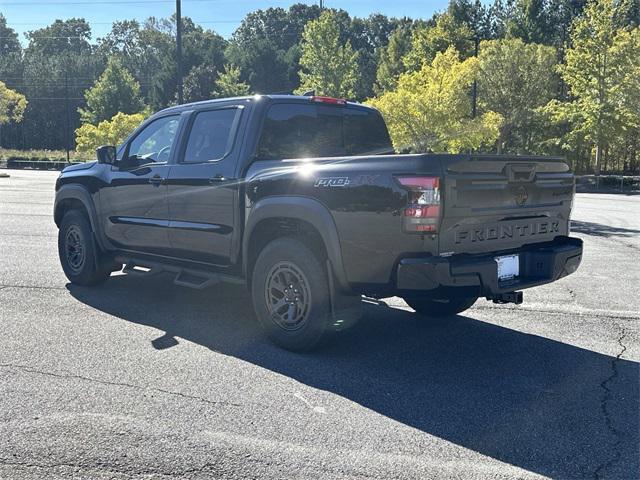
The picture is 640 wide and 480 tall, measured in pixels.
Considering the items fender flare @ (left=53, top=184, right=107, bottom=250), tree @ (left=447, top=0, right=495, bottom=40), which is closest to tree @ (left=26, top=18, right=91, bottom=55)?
tree @ (left=447, top=0, right=495, bottom=40)

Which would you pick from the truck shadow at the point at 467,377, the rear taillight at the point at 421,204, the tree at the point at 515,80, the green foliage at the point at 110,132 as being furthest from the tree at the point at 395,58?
the rear taillight at the point at 421,204

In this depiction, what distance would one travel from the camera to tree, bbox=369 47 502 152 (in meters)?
20.5

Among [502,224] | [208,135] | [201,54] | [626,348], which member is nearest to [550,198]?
[502,224]

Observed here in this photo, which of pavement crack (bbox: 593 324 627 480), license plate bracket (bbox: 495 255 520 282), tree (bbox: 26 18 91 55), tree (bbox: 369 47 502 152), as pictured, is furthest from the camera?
tree (bbox: 26 18 91 55)

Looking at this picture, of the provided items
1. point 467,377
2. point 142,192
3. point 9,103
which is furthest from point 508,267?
point 9,103

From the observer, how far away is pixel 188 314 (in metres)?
6.05

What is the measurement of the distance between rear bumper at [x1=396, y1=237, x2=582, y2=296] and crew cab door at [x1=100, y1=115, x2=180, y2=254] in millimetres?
2799

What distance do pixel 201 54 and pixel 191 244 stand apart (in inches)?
A: 3021

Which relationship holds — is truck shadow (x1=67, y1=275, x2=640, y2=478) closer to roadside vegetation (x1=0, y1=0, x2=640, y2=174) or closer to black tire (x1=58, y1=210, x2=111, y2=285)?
black tire (x1=58, y1=210, x2=111, y2=285)

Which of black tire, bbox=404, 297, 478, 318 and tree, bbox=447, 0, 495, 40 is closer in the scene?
black tire, bbox=404, 297, 478, 318

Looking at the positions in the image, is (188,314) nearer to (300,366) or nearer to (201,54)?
(300,366)

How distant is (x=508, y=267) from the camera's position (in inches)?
174

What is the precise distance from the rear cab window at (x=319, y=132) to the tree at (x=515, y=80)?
115 feet

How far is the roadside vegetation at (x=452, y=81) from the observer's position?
22.2 metres
